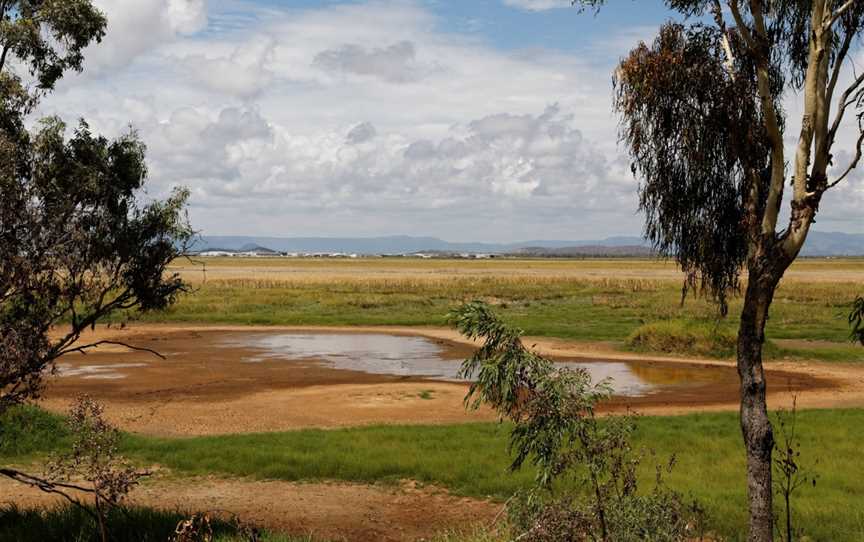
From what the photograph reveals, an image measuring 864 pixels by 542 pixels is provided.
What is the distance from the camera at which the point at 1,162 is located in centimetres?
952

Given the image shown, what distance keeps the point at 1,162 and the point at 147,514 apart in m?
5.91

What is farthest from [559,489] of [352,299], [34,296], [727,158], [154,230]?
Answer: [352,299]

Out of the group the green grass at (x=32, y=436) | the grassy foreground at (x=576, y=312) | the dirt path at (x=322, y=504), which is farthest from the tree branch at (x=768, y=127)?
the grassy foreground at (x=576, y=312)

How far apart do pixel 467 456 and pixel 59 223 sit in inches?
397

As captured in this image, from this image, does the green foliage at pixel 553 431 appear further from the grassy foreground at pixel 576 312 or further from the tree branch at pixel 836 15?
the grassy foreground at pixel 576 312

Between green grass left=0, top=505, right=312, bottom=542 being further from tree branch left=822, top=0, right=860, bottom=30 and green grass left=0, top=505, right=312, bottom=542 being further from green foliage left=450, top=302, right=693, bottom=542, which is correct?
tree branch left=822, top=0, right=860, bottom=30

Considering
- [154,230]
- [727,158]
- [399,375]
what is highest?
[727,158]

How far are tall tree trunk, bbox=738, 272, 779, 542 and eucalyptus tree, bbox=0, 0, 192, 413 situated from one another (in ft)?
26.3

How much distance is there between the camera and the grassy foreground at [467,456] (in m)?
14.0

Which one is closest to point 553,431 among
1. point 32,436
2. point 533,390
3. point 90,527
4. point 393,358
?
point 533,390

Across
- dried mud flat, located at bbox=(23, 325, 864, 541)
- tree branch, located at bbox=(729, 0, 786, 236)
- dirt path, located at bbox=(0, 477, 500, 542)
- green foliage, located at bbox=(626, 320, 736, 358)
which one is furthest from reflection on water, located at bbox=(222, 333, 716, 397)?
tree branch, located at bbox=(729, 0, 786, 236)

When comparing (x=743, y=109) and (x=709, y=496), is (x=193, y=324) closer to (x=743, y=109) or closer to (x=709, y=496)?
(x=709, y=496)

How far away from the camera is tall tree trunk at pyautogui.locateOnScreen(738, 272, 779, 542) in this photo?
30.1 ft

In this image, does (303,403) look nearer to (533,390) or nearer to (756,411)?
(533,390)
